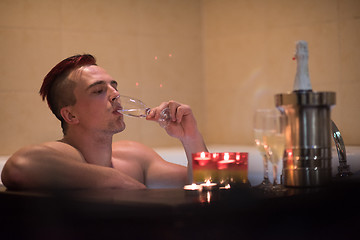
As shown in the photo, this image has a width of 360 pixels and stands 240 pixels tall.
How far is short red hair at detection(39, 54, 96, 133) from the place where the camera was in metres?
1.81

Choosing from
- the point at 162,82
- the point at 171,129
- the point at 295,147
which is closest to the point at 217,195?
the point at 295,147

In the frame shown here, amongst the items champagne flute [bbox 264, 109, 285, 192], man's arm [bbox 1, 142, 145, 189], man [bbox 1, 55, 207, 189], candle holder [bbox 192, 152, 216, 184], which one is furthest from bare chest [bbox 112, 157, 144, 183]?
champagne flute [bbox 264, 109, 285, 192]

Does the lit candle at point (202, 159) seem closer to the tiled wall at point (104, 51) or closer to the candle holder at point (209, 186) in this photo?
the candle holder at point (209, 186)

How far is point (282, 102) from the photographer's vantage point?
3.38 ft

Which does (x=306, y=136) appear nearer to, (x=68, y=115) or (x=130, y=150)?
(x=68, y=115)

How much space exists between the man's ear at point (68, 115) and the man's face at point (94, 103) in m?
0.01

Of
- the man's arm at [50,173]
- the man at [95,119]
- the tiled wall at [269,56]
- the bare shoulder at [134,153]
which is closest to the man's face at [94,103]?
the man at [95,119]

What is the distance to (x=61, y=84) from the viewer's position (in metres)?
1.82

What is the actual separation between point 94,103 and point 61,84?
140 millimetres

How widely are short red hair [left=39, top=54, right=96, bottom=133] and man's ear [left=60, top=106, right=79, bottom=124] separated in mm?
18

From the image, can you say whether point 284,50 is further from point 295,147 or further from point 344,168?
point 295,147

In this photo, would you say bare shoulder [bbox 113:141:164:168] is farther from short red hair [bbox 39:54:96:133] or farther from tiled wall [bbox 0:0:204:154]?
tiled wall [bbox 0:0:204:154]

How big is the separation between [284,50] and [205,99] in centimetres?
63

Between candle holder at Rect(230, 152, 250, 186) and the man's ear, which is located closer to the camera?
candle holder at Rect(230, 152, 250, 186)
